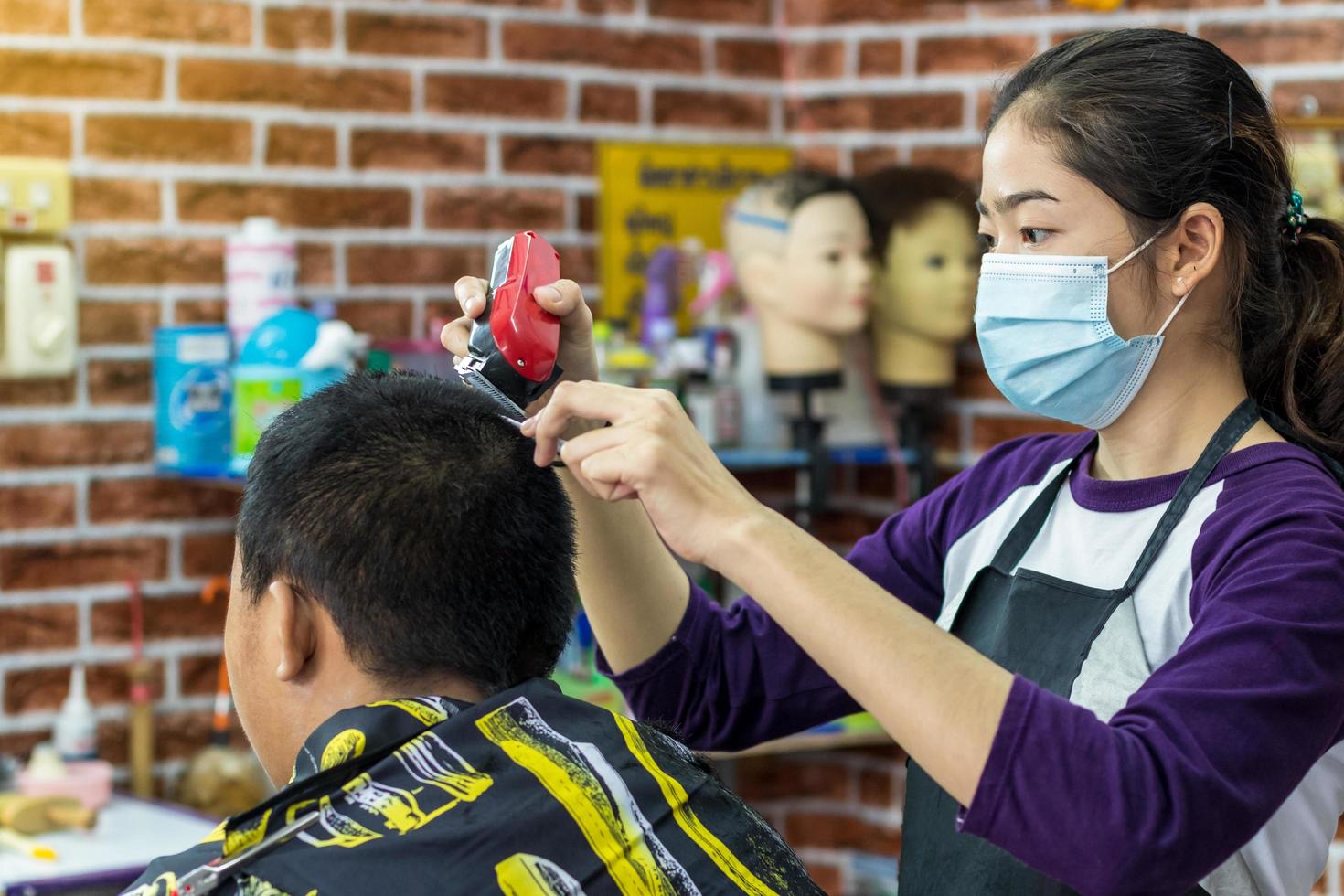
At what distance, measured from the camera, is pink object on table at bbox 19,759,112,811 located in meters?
2.26

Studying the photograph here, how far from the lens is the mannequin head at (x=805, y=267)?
2.67 metres

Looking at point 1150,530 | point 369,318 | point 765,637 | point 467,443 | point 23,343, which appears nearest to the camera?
point 467,443

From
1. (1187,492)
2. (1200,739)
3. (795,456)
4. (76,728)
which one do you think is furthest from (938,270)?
(1200,739)

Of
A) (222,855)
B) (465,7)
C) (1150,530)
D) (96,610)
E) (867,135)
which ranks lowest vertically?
(96,610)

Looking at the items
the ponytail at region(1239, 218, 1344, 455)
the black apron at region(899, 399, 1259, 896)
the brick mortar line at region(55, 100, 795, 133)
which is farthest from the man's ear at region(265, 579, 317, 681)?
the brick mortar line at region(55, 100, 795, 133)

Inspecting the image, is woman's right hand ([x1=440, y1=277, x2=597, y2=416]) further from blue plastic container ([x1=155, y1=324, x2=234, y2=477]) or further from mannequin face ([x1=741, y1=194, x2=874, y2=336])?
mannequin face ([x1=741, y1=194, x2=874, y2=336])

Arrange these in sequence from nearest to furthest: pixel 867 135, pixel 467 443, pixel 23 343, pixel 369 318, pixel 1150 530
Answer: pixel 467 443, pixel 1150 530, pixel 23 343, pixel 369 318, pixel 867 135

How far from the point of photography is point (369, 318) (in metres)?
2.66

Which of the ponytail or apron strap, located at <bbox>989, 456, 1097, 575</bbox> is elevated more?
the ponytail

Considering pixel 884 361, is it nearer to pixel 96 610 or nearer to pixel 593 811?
pixel 96 610

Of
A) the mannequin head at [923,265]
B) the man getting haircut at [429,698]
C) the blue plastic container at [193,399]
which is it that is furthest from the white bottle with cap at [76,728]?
the mannequin head at [923,265]

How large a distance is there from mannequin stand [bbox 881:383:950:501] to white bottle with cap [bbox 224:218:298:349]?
3.50 feet

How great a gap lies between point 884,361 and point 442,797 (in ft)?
6.24

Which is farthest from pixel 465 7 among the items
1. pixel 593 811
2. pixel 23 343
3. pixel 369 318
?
pixel 593 811
